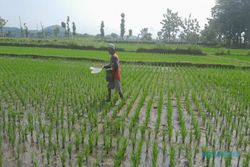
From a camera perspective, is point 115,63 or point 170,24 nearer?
point 115,63

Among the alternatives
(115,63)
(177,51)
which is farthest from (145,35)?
(115,63)

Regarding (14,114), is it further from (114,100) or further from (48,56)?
(48,56)

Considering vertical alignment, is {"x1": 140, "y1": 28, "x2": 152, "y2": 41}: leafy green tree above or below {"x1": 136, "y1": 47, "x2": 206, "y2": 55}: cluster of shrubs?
above

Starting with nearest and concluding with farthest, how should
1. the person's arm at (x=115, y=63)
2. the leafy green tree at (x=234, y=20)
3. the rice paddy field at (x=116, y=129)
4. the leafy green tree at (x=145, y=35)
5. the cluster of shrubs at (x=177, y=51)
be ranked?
the rice paddy field at (x=116, y=129)
the person's arm at (x=115, y=63)
the cluster of shrubs at (x=177, y=51)
the leafy green tree at (x=234, y=20)
the leafy green tree at (x=145, y=35)

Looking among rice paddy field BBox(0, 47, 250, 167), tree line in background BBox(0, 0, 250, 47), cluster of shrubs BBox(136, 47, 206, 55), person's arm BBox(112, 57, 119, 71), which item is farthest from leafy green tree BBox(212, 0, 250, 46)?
person's arm BBox(112, 57, 119, 71)

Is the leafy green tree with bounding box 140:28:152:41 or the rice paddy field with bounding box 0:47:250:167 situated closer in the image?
the rice paddy field with bounding box 0:47:250:167

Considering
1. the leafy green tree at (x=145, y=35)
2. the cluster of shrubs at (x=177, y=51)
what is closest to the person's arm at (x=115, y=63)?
the cluster of shrubs at (x=177, y=51)

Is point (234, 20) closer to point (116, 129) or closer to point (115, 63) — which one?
point (115, 63)

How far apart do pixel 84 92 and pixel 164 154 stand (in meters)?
4.41

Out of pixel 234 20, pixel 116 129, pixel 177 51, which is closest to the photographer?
pixel 116 129

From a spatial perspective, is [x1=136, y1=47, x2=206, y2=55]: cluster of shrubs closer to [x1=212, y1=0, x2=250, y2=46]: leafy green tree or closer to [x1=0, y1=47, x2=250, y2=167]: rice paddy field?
[x1=0, y1=47, x2=250, y2=167]: rice paddy field

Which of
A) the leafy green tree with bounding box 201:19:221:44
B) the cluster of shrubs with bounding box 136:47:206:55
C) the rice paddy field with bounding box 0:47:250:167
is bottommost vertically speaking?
the rice paddy field with bounding box 0:47:250:167

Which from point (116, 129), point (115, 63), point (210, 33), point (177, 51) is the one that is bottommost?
point (116, 129)

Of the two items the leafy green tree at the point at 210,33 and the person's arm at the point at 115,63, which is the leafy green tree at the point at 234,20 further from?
the person's arm at the point at 115,63
